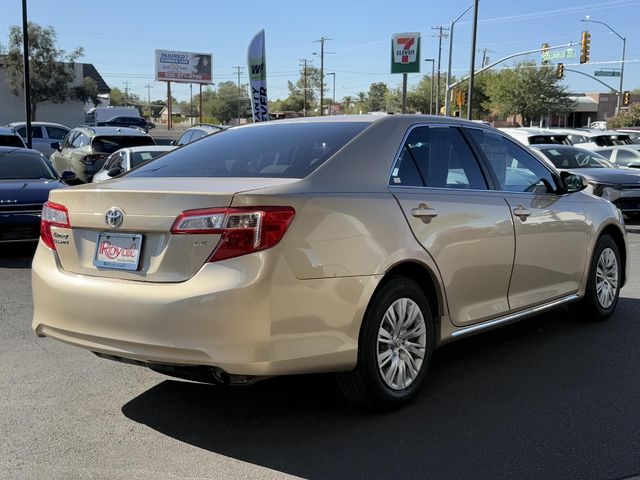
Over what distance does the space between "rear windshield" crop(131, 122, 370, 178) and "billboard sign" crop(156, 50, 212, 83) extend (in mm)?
72895

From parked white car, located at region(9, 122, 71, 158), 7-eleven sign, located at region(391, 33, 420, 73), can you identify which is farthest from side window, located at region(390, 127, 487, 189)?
7-eleven sign, located at region(391, 33, 420, 73)

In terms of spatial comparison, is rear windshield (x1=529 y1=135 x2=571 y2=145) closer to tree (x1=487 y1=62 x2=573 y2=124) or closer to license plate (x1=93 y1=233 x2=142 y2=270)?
license plate (x1=93 y1=233 x2=142 y2=270)

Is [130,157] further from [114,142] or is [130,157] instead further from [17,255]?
[114,142]

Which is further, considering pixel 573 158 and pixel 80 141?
pixel 80 141

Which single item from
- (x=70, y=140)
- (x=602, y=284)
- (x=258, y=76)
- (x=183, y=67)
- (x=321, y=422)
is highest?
(x=183, y=67)

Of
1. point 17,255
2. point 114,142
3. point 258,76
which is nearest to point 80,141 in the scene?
point 114,142

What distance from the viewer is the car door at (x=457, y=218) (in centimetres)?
422

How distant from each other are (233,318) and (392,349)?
110 centimetres

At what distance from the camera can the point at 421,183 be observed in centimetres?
437

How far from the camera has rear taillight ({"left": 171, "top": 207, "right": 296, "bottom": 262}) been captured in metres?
3.38

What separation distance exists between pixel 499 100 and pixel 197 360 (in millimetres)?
71755

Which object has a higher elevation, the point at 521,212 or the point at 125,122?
the point at 125,122

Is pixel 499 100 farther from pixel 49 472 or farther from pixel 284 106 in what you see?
pixel 49 472

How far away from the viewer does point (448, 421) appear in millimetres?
3992
